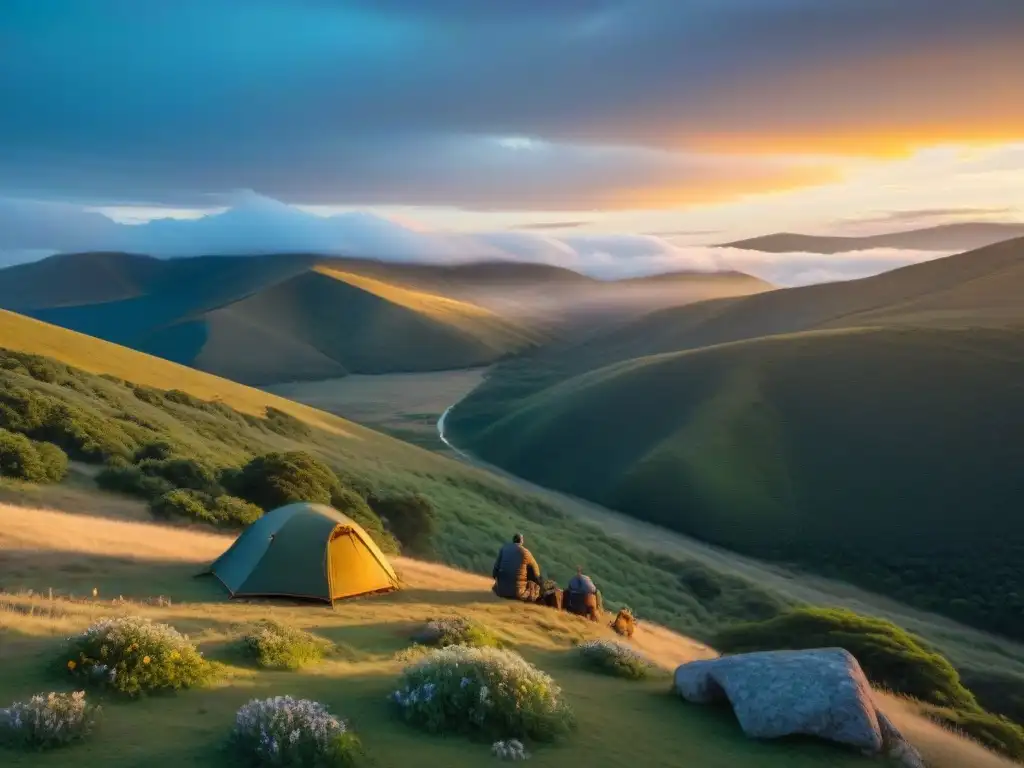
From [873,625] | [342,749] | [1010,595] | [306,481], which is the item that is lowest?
[1010,595]

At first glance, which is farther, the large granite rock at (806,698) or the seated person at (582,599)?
the seated person at (582,599)

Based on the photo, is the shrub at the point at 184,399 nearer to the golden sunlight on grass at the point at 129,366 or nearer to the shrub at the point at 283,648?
the golden sunlight on grass at the point at 129,366

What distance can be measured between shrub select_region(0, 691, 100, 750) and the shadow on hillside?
667 cm

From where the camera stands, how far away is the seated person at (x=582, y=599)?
66.3 ft

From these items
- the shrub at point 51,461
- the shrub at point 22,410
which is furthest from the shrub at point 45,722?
the shrub at point 22,410

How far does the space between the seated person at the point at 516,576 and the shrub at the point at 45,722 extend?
12.5m

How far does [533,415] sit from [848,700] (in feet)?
296

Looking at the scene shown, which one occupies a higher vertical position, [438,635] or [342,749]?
[342,749]

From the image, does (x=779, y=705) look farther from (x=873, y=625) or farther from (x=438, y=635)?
(x=873, y=625)

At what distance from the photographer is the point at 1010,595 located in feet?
165

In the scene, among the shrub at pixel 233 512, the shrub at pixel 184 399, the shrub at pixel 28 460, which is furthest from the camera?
the shrub at pixel 184 399

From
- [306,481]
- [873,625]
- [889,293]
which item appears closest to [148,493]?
[306,481]

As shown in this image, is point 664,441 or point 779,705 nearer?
point 779,705

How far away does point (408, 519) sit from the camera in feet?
109
